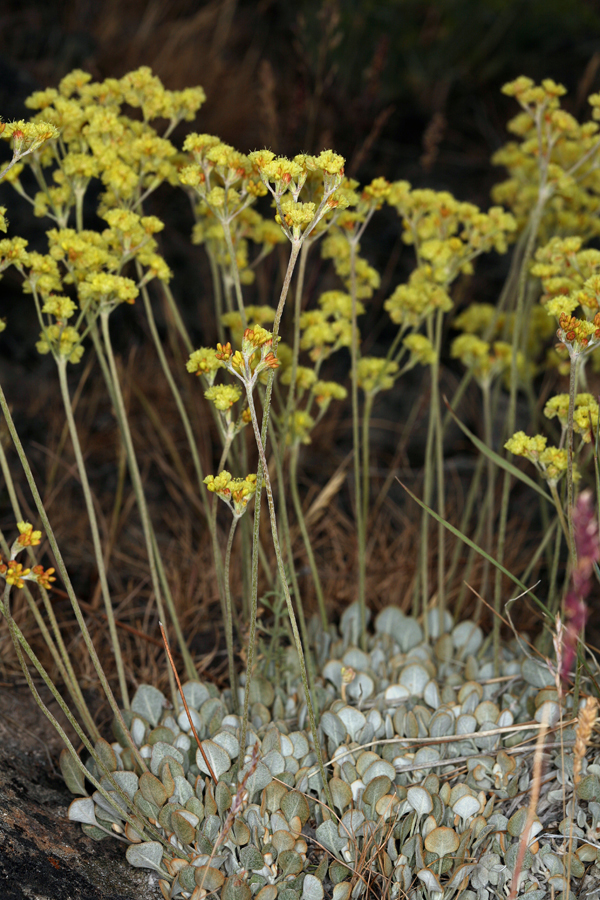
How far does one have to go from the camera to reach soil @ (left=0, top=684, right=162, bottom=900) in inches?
59.1

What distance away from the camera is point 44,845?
62.6 inches

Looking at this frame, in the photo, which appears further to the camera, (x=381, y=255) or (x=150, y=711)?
(x=381, y=255)

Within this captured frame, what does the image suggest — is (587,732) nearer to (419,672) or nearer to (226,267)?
(419,672)

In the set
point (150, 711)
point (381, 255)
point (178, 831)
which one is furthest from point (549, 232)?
point (178, 831)

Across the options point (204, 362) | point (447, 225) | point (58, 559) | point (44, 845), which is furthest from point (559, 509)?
point (44, 845)

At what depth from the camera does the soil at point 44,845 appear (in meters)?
1.50

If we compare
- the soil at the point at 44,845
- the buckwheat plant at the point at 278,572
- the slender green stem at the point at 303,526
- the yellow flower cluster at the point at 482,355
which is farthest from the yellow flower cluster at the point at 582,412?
the soil at the point at 44,845

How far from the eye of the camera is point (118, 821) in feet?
5.52

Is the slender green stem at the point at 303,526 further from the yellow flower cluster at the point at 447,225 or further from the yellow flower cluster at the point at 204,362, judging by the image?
the yellow flower cluster at the point at 447,225

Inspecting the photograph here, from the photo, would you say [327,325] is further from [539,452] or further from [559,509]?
[559,509]

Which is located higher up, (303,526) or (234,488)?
(234,488)

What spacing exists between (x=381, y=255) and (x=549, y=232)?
50.9 inches

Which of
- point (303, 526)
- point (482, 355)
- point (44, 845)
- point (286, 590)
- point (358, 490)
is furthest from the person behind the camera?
point (482, 355)

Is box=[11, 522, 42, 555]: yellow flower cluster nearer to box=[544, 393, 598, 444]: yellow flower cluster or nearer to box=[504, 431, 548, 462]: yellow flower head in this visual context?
box=[504, 431, 548, 462]: yellow flower head
